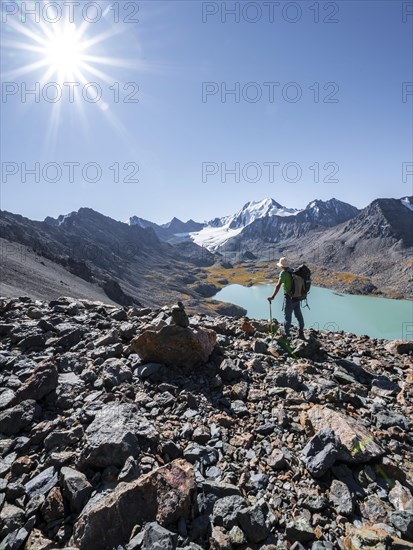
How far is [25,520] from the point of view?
4.75 meters

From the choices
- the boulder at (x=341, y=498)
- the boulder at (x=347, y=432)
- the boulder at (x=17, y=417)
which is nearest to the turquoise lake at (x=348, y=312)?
the boulder at (x=347, y=432)

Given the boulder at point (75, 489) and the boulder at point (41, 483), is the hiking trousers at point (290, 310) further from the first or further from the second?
the boulder at point (41, 483)

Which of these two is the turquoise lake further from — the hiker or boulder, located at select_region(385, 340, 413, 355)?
the hiker

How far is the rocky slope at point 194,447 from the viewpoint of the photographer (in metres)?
4.50

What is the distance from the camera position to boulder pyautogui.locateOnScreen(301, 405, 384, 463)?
18.4 feet

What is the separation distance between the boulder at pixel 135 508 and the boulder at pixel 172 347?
427 cm

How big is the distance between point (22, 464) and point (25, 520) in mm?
1120

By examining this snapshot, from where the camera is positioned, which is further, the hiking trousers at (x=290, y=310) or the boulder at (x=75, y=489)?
the hiking trousers at (x=290, y=310)

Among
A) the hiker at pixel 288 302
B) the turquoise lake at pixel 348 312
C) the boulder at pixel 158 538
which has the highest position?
the hiker at pixel 288 302

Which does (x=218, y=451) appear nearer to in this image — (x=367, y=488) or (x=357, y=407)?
(x=367, y=488)

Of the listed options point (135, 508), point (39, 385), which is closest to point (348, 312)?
point (39, 385)

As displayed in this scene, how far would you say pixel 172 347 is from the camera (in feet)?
30.9

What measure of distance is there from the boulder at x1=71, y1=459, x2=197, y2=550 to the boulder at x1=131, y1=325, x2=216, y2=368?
4275 mm

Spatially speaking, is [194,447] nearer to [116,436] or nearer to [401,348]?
[116,436]
